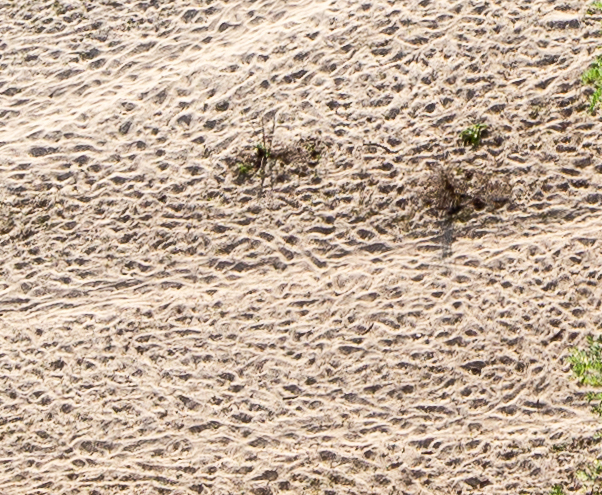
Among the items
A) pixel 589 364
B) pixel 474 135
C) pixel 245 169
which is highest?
pixel 245 169

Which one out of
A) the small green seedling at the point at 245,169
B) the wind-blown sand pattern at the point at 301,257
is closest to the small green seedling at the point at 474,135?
the wind-blown sand pattern at the point at 301,257

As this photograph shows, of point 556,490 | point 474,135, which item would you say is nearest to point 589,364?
point 556,490

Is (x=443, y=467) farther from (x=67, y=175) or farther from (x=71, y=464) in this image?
(x=67, y=175)

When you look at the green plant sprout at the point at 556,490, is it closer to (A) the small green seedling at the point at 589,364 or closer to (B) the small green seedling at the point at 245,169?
(A) the small green seedling at the point at 589,364

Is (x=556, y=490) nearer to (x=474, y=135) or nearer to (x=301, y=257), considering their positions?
(x=301, y=257)

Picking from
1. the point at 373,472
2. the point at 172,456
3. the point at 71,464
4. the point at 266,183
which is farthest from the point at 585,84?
the point at 71,464

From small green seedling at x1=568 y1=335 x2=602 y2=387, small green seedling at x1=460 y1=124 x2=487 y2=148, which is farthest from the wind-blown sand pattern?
small green seedling at x1=568 y1=335 x2=602 y2=387

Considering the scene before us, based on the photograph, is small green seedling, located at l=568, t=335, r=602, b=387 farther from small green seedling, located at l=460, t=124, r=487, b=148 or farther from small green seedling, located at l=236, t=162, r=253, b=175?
small green seedling, located at l=236, t=162, r=253, b=175
